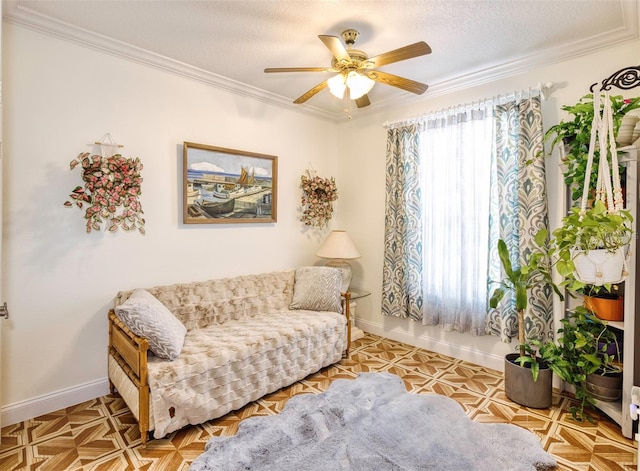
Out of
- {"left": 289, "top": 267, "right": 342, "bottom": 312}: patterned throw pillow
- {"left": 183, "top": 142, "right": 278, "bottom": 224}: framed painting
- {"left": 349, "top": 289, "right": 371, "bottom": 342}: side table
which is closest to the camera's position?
{"left": 183, "top": 142, "right": 278, "bottom": 224}: framed painting

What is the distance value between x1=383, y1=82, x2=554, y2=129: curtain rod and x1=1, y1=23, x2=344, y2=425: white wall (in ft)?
5.94

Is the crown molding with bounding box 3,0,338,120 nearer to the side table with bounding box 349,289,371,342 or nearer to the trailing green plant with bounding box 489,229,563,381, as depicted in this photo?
the side table with bounding box 349,289,371,342

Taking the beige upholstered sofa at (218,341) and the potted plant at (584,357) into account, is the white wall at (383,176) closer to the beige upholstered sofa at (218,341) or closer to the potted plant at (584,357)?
the potted plant at (584,357)

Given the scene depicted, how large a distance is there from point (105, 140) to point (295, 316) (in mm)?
2155

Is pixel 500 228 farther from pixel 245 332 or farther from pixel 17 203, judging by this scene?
pixel 17 203

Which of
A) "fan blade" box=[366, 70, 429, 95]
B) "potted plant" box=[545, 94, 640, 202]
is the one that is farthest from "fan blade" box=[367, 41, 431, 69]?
"potted plant" box=[545, 94, 640, 202]

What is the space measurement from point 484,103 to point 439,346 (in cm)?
241

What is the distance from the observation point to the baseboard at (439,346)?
3.29 metres

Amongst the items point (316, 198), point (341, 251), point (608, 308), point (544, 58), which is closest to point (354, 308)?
point (341, 251)

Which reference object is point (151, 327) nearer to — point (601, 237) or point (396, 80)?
point (396, 80)

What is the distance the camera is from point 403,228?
3799 millimetres

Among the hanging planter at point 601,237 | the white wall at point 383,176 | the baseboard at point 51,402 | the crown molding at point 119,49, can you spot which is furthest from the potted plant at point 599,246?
the baseboard at point 51,402

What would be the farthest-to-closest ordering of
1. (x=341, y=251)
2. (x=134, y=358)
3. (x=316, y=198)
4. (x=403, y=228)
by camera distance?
(x=316, y=198) → (x=341, y=251) → (x=403, y=228) → (x=134, y=358)

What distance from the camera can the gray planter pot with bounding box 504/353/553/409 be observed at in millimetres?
2551
